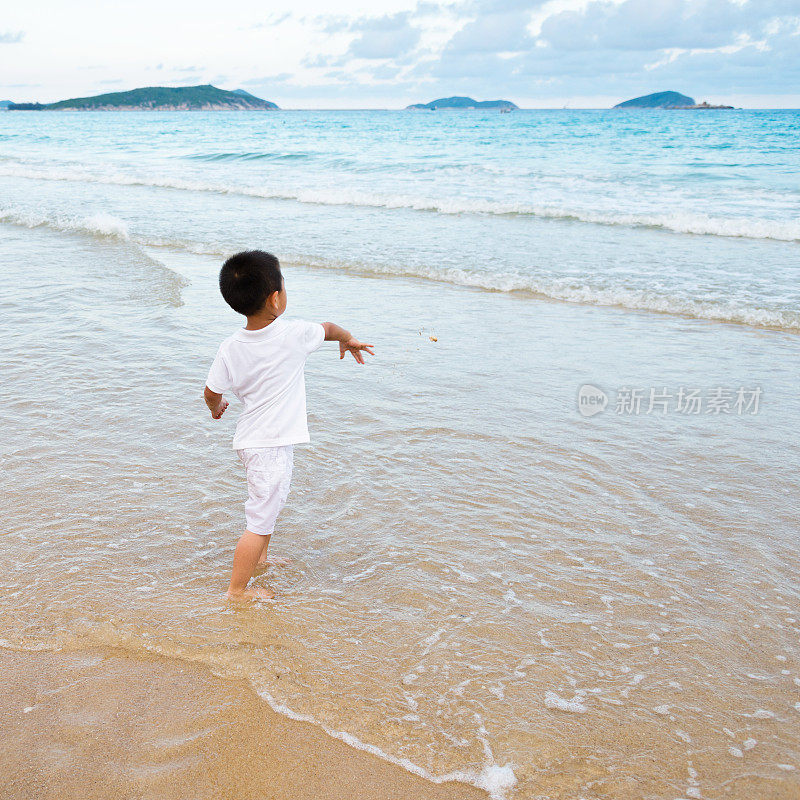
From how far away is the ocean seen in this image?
2.39 m

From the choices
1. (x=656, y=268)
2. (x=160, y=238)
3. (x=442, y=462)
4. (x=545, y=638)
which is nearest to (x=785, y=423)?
(x=442, y=462)

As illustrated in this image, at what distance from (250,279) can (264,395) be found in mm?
488

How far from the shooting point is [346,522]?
11.8 feet

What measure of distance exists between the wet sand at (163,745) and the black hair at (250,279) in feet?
4.38

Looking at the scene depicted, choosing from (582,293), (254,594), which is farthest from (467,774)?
(582,293)

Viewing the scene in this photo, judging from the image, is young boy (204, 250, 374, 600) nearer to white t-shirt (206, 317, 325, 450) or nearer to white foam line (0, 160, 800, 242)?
white t-shirt (206, 317, 325, 450)

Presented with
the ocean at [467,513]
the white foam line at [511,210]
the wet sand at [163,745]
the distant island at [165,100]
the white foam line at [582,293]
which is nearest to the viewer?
the wet sand at [163,745]

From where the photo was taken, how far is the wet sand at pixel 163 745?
2068 mm

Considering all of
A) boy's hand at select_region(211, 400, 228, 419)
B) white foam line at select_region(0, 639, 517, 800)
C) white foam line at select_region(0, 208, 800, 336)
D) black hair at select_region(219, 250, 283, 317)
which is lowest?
white foam line at select_region(0, 639, 517, 800)

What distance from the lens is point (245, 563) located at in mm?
2922

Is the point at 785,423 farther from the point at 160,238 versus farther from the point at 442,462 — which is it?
the point at 160,238

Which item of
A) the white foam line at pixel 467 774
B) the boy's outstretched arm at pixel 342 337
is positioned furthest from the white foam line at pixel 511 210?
the white foam line at pixel 467 774

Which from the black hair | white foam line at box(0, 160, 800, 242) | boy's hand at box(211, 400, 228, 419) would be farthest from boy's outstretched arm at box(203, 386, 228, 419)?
white foam line at box(0, 160, 800, 242)

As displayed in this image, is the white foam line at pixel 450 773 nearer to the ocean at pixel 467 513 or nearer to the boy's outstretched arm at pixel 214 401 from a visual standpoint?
the ocean at pixel 467 513
